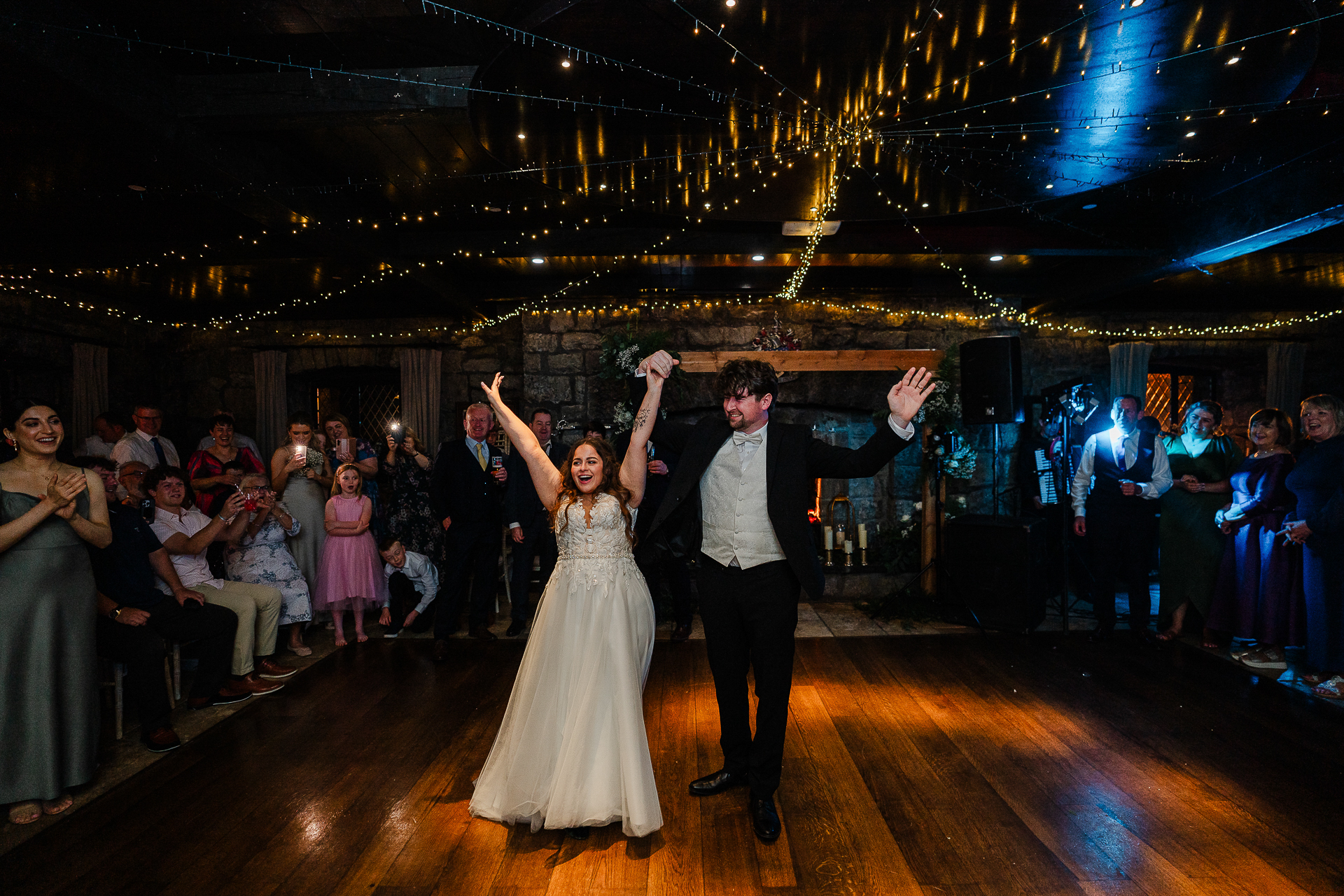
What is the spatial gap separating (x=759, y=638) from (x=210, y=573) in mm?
3311

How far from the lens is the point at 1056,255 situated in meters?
5.63

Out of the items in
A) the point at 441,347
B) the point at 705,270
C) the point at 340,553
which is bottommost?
the point at 340,553

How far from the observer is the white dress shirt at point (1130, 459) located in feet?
15.8

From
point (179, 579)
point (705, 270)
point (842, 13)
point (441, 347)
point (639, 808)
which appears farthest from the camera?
point (441, 347)

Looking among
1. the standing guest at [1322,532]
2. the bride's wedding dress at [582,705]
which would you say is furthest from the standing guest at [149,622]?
the standing guest at [1322,532]

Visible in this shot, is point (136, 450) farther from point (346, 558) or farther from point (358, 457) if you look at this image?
point (346, 558)

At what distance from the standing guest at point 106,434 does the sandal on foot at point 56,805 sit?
466 cm

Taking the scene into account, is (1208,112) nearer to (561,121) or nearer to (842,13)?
(842,13)

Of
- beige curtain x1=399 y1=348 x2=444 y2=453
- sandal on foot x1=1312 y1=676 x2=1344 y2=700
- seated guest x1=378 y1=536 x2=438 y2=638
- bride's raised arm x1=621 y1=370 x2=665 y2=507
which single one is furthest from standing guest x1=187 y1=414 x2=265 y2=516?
sandal on foot x1=1312 y1=676 x2=1344 y2=700

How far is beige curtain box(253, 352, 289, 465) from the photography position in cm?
758

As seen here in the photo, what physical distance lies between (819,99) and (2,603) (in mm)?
3565

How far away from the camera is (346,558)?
476 centimetres

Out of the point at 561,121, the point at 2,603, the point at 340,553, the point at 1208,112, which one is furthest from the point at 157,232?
the point at 1208,112

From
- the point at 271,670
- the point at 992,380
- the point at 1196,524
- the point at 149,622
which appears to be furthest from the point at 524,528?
the point at 1196,524
